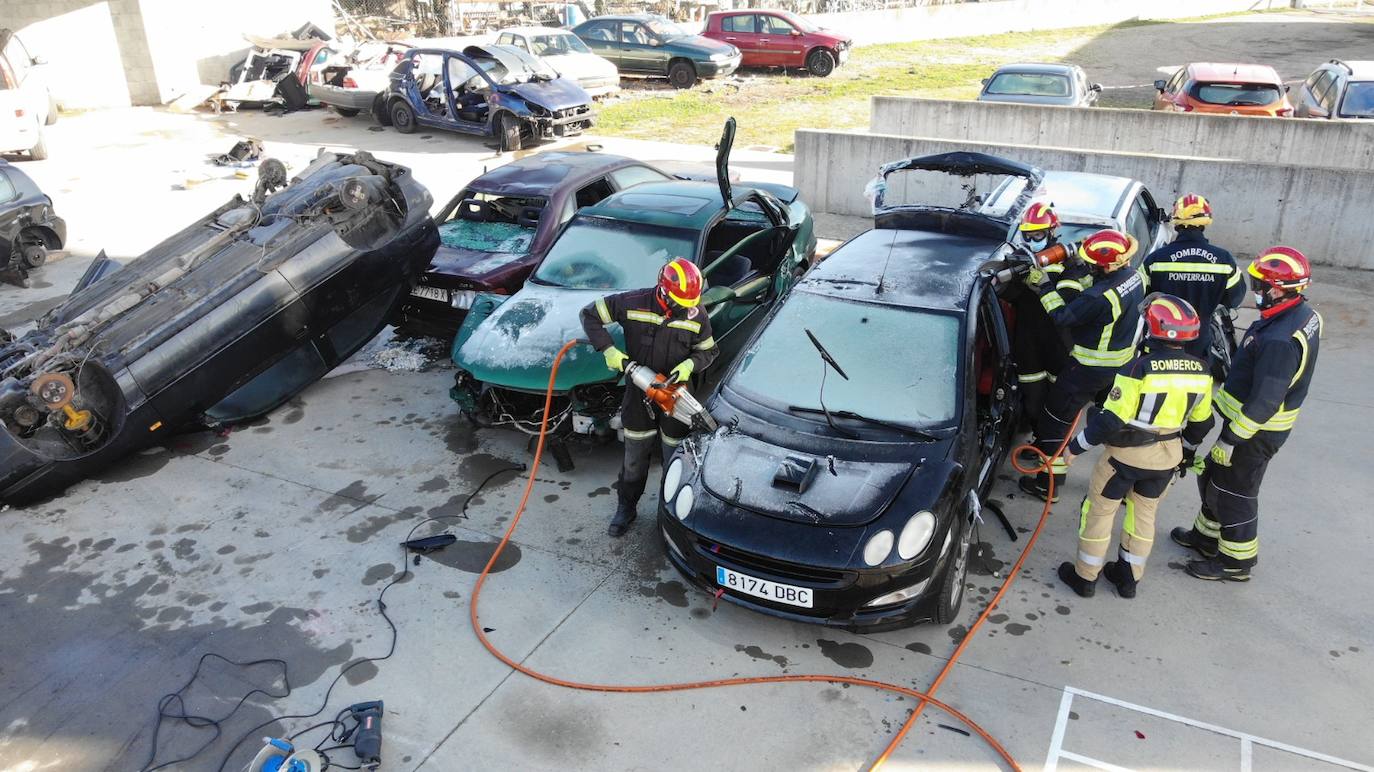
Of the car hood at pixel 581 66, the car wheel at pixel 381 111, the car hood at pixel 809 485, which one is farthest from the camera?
the car hood at pixel 581 66

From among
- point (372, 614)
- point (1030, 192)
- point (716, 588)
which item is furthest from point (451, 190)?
point (716, 588)

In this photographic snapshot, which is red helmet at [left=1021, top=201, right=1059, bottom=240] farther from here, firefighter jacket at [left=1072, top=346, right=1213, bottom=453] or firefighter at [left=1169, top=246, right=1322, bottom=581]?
firefighter jacket at [left=1072, top=346, right=1213, bottom=453]

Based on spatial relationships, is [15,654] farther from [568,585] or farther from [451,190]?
[451,190]

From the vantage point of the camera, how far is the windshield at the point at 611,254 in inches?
269

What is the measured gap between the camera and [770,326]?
5.34m

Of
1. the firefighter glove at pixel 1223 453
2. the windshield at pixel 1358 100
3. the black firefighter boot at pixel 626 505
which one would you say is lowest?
the black firefighter boot at pixel 626 505

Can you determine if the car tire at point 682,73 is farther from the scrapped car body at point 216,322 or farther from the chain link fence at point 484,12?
the scrapped car body at point 216,322

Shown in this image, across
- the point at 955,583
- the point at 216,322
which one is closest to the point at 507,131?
the point at 216,322

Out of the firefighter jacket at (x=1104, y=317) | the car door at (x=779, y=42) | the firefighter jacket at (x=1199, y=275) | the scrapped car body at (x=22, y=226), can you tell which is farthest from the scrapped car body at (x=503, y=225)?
the car door at (x=779, y=42)

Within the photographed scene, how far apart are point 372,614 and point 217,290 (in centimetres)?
305

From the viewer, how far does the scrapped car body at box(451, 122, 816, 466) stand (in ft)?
19.9

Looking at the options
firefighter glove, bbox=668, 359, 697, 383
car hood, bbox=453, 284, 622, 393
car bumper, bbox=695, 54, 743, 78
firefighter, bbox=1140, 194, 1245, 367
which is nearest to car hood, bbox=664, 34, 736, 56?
car bumper, bbox=695, 54, 743, 78

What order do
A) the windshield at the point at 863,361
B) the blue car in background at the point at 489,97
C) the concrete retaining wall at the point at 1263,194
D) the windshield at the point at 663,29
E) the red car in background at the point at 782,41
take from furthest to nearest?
the red car in background at the point at 782,41, the windshield at the point at 663,29, the blue car in background at the point at 489,97, the concrete retaining wall at the point at 1263,194, the windshield at the point at 863,361

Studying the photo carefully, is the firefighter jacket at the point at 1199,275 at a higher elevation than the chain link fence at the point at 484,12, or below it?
below
